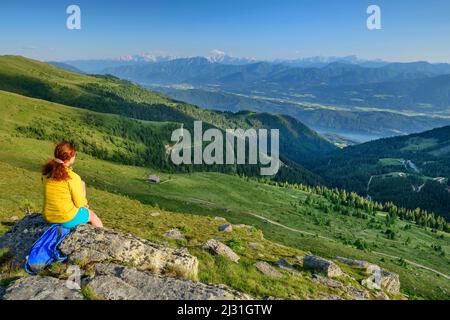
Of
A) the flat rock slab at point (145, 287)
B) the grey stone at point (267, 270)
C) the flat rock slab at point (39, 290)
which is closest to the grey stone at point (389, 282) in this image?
the grey stone at point (267, 270)

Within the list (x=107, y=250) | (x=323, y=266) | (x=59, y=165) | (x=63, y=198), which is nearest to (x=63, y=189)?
(x=63, y=198)

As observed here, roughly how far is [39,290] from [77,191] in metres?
4.41

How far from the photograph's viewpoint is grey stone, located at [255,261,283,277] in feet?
73.0

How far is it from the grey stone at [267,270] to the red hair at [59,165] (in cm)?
1346

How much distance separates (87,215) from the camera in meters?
17.1

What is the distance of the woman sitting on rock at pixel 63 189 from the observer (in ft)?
48.7

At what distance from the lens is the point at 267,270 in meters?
22.9

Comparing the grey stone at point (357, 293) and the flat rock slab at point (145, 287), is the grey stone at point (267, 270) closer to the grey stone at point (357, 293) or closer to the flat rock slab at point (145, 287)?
the grey stone at point (357, 293)

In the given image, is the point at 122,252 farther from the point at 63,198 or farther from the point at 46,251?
the point at 63,198
